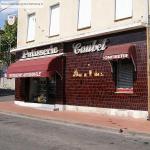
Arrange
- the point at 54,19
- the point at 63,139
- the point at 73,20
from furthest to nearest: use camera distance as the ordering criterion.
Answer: the point at 54,19
the point at 73,20
the point at 63,139

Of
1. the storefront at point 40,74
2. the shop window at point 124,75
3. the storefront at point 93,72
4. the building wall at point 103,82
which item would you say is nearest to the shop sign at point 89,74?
the storefront at point 93,72

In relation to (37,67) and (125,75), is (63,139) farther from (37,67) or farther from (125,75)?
(37,67)

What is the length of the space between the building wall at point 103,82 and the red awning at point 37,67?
663 millimetres

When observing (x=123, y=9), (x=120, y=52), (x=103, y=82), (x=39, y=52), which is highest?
(x=123, y=9)

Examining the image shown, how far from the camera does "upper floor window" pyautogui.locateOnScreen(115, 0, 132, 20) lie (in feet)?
71.4

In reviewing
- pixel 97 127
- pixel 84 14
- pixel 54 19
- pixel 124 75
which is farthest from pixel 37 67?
pixel 97 127

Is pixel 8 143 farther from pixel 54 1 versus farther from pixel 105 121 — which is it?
pixel 54 1

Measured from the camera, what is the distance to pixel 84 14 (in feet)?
81.7

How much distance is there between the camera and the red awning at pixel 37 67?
26172 mm

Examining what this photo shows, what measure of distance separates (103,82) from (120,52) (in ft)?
8.02

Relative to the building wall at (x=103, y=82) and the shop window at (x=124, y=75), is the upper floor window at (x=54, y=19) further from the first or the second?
the shop window at (x=124, y=75)

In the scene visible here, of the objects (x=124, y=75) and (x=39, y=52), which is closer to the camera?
(x=124, y=75)

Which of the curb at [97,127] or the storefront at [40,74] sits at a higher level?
the storefront at [40,74]

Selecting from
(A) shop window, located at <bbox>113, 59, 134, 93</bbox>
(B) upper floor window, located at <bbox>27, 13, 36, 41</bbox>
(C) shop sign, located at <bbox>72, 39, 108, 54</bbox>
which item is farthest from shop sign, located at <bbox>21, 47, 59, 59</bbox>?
(A) shop window, located at <bbox>113, 59, 134, 93</bbox>
